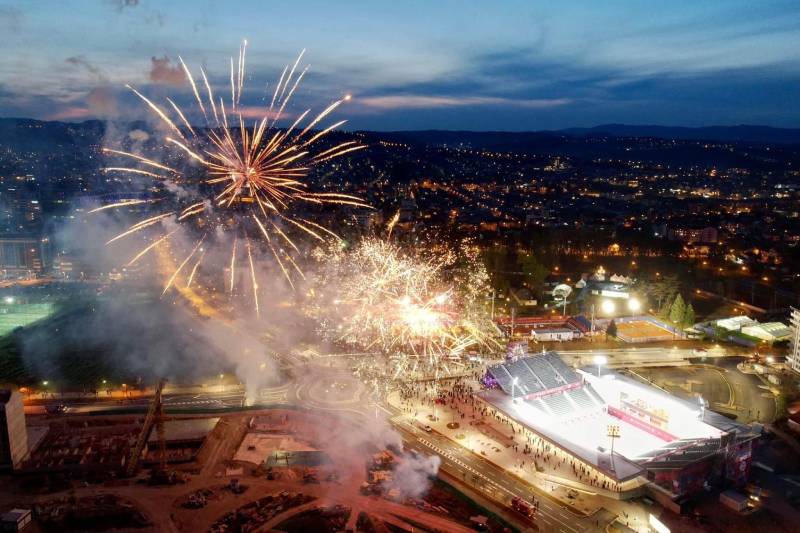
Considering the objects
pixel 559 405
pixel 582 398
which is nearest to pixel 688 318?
pixel 582 398

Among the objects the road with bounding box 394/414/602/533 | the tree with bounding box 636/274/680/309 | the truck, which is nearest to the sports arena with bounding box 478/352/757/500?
the road with bounding box 394/414/602/533

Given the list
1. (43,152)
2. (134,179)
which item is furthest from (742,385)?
(43,152)

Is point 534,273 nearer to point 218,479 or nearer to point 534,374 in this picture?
point 534,374

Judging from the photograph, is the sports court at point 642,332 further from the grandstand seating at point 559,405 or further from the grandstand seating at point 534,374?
the grandstand seating at point 559,405

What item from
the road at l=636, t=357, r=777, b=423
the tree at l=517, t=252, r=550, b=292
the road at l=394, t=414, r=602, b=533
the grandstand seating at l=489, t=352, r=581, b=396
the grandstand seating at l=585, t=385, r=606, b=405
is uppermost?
the tree at l=517, t=252, r=550, b=292

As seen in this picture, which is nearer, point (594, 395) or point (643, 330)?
point (594, 395)

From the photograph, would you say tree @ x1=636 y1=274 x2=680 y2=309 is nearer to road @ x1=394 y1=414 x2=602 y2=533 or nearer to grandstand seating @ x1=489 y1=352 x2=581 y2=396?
grandstand seating @ x1=489 y1=352 x2=581 y2=396

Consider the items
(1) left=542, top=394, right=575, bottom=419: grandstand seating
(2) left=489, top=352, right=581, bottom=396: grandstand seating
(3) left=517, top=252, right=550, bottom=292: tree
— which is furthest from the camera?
(3) left=517, top=252, right=550, bottom=292: tree
